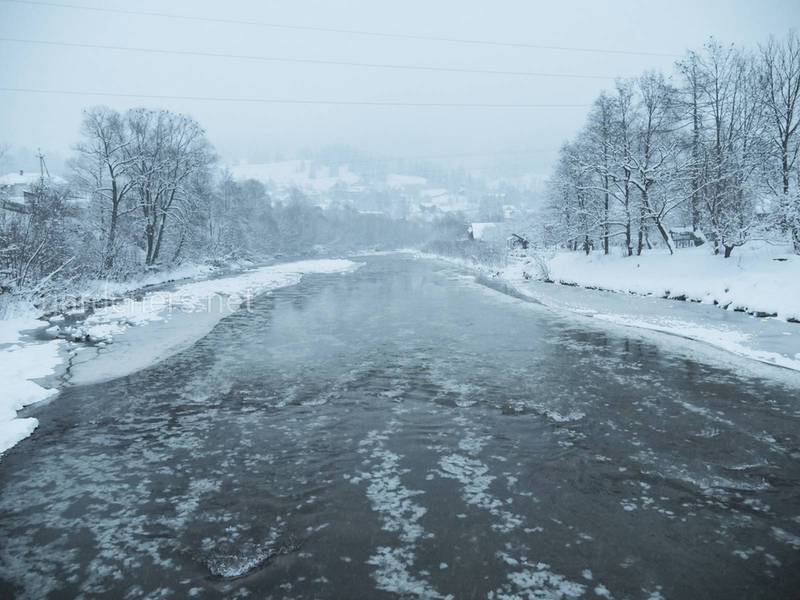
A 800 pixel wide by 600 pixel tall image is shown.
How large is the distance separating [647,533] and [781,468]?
3805mm

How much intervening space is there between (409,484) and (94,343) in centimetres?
1484

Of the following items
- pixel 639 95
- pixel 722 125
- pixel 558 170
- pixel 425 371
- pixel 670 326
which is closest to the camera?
pixel 425 371

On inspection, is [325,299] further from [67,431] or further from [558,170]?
[558,170]

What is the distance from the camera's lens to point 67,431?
10.0 m

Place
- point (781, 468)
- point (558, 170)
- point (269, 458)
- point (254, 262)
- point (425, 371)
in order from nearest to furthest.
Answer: point (781, 468)
point (269, 458)
point (425, 371)
point (558, 170)
point (254, 262)

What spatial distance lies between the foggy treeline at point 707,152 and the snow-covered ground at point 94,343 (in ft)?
100

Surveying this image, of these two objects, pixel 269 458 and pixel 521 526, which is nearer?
pixel 521 526

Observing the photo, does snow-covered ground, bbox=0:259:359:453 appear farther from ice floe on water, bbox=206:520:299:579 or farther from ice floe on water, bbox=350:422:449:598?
ice floe on water, bbox=350:422:449:598

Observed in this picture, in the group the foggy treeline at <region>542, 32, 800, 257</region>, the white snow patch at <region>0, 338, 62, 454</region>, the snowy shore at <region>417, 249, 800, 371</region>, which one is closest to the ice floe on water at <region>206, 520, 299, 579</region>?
the white snow patch at <region>0, 338, 62, 454</region>

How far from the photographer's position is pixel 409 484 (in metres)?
7.93

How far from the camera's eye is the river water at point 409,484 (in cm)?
573

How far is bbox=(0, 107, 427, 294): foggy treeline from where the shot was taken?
2455cm

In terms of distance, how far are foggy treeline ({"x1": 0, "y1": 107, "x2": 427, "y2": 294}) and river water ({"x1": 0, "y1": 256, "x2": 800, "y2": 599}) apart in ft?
50.1

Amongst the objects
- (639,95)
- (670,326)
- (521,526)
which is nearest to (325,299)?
(670,326)
